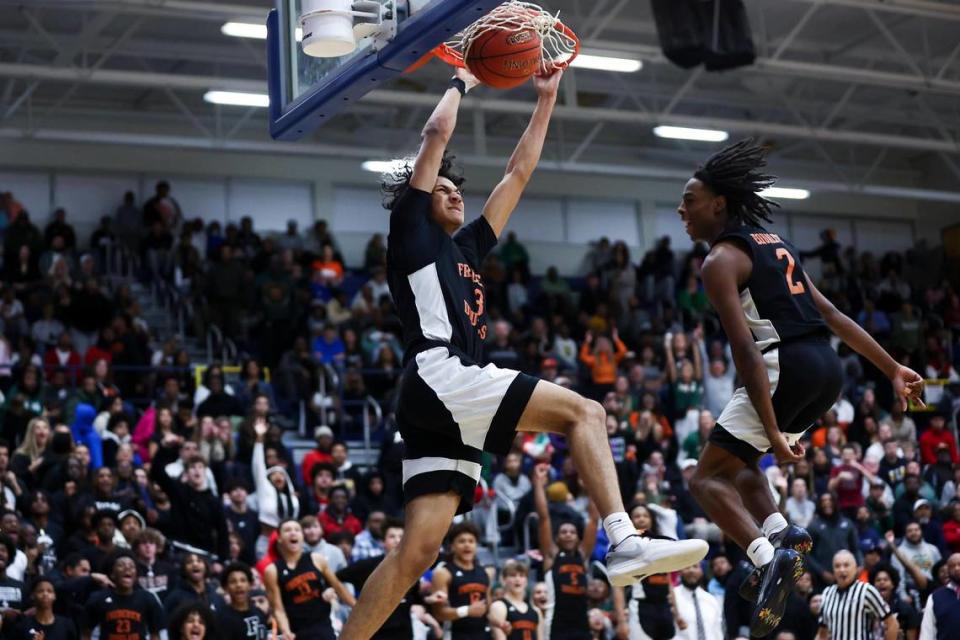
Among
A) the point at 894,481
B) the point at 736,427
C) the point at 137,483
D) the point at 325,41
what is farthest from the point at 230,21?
the point at 736,427

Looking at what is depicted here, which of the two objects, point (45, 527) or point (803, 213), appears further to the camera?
point (803, 213)

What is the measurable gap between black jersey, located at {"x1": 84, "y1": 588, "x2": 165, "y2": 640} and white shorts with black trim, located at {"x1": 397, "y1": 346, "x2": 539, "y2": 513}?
6.02m

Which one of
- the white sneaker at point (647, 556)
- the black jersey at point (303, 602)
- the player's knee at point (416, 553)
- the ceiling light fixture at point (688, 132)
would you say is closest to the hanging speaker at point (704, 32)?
the ceiling light fixture at point (688, 132)

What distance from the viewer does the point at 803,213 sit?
28719mm

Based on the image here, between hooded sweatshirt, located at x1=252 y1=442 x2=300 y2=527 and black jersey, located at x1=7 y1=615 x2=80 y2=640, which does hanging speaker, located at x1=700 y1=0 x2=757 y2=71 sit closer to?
hooded sweatshirt, located at x1=252 y1=442 x2=300 y2=527

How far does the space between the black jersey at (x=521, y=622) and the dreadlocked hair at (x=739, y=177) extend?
22.0ft

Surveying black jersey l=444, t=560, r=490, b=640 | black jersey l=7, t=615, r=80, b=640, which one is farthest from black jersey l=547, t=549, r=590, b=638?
black jersey l=7, t=615, r=80, b=640

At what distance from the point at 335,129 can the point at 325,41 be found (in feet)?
60.9

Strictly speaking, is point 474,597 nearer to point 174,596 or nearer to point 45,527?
point 174,596

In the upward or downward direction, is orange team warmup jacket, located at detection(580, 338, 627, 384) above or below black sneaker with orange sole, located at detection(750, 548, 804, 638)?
above

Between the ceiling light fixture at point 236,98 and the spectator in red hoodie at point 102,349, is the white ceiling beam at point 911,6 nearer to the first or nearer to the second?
the ceiling light fixture at point 236,98

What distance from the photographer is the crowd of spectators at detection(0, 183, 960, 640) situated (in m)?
13.0

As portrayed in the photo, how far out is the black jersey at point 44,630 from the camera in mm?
10711

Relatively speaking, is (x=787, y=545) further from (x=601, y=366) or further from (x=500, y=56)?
(x=601, y=366)
